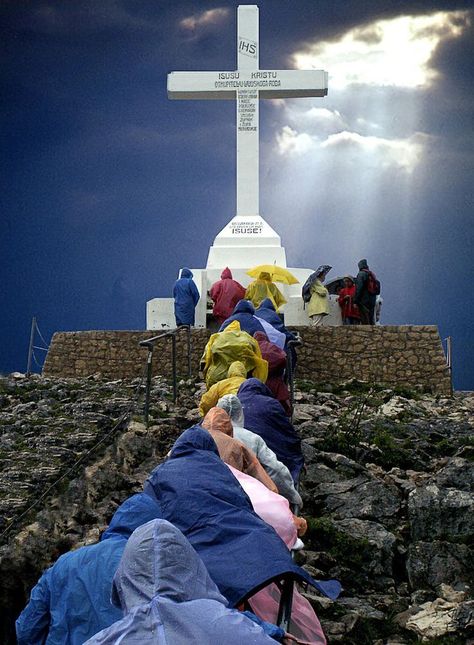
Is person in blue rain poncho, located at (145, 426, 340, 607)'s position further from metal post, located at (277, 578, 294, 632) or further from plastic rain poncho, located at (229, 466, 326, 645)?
plastic rain poncho, located at (229, 466, 326, 645)

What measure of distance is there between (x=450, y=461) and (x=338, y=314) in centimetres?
764

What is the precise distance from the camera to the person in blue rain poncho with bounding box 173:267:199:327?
52.2 feet

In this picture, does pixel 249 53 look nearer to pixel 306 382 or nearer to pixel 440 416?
pixel 306 382

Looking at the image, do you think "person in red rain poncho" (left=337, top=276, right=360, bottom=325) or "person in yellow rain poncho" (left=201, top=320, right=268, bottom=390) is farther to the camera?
"person in red rain poncho" (left=337, top=276, right=360, bottom=325)

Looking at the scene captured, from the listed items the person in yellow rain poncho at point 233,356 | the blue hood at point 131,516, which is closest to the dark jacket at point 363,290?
the person in yellow rain poncho at point 233,356

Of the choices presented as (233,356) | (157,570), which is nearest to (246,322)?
(233,356)

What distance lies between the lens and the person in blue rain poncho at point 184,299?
1591 cm

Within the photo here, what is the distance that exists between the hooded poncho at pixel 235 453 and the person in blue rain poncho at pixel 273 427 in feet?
4.20

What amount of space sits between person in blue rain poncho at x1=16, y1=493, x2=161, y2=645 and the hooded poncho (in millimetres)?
1837

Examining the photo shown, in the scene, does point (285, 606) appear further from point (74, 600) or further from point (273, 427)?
point (273, 427)

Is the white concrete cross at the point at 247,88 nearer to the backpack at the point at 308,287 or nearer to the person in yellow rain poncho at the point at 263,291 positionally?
the backpack at the point at 308,287

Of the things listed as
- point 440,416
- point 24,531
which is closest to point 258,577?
point 24,531

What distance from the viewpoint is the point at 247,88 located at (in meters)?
19.0

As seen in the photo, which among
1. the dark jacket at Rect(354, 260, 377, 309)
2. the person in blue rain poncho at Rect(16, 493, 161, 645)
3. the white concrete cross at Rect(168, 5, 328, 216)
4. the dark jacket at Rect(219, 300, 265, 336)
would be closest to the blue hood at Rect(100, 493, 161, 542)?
the person in blue rain poncho at Rect(16, 493, 161, 645)
